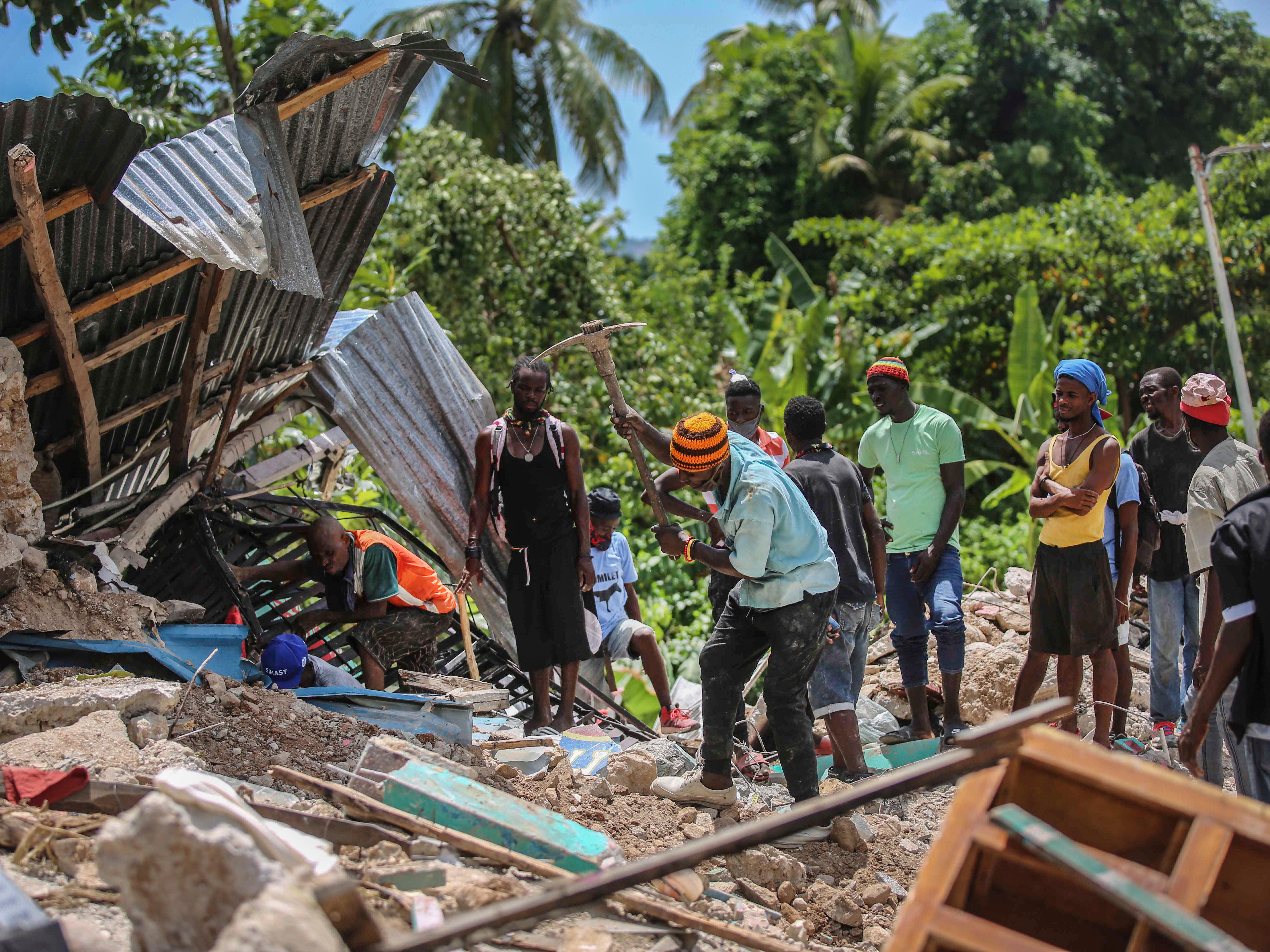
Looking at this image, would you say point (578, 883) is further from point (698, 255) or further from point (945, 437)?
point (698, 255)

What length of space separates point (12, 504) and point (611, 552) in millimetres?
3442

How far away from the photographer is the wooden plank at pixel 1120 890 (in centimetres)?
195

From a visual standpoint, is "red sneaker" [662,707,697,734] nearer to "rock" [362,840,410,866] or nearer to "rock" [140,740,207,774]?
"rock" [140,740,207,774]

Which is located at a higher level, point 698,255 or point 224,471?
point 698,255

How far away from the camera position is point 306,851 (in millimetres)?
2535

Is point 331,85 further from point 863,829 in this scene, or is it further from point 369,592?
point 863,829

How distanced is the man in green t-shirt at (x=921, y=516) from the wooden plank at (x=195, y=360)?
10.8 feet

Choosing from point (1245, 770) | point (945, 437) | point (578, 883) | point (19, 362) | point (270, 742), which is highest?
point (945, 437)

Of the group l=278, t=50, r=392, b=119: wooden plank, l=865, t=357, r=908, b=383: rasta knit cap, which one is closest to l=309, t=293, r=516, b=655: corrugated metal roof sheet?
l=278, t=50, r=392, b=119: wooden plank

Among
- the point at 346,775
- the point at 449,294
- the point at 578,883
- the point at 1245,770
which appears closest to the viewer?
the point at 578,883

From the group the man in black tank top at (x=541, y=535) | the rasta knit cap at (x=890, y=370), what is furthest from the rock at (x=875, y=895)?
the rasta knit cap at (x=890, y=370)

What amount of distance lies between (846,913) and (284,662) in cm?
284

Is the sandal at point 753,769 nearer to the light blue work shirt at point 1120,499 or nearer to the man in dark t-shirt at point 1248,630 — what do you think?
the light blue work shirt at point 1120,499

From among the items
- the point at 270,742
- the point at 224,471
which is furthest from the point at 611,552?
the point at 270,742
